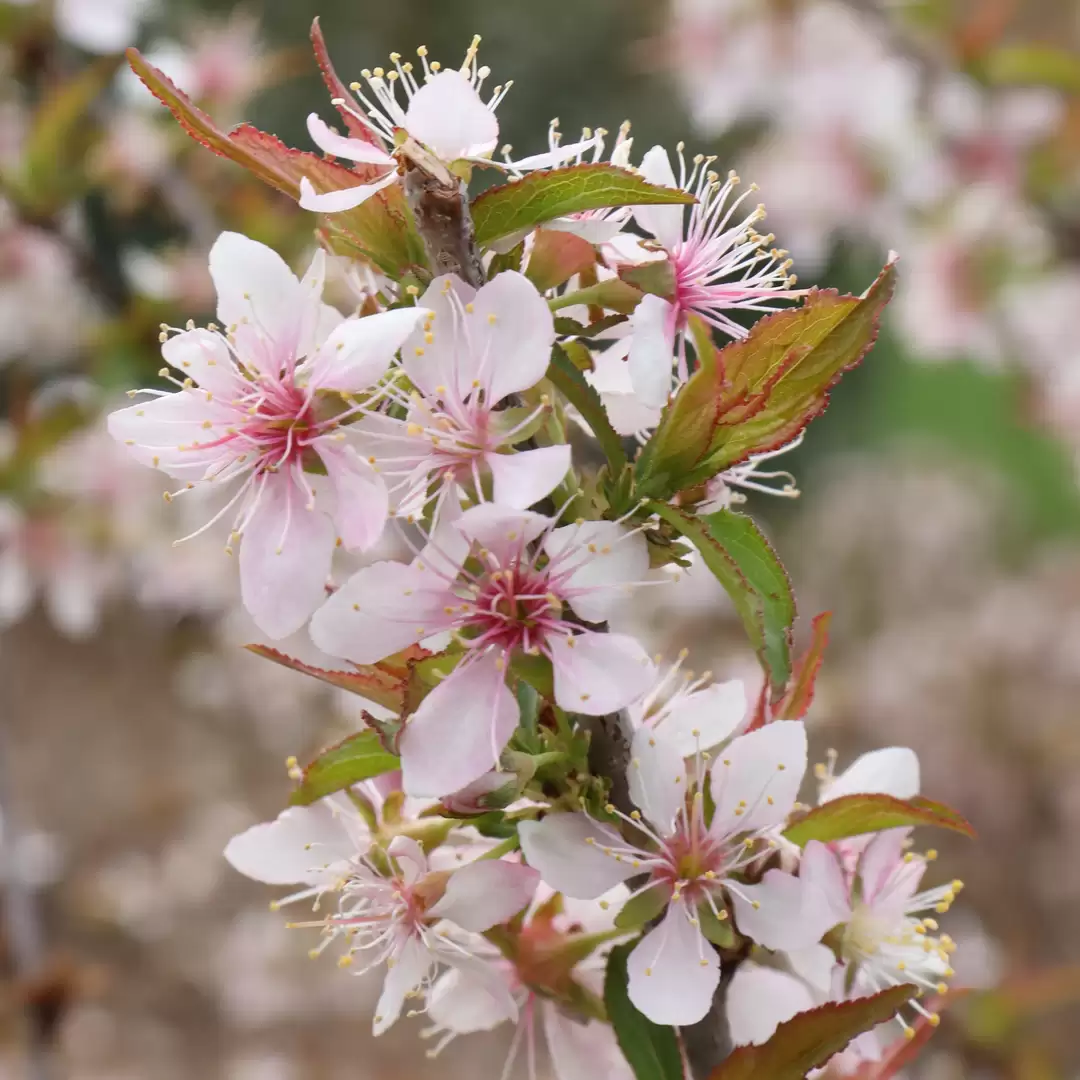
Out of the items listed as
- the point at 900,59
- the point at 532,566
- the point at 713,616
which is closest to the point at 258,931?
the point at 713,616

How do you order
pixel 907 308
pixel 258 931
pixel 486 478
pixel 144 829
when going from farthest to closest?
pixel 144 829, pixel 258 931, pixel 907 308, pixel 486 478

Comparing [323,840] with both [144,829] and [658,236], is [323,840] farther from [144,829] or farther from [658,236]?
[144,829]

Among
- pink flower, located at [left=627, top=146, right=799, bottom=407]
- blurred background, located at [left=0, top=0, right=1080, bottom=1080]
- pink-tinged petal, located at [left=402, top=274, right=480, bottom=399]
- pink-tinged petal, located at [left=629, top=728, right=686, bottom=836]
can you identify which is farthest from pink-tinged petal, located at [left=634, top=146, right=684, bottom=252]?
blurred background, located at [left=0, top=0, right=1080, bottom=1080]

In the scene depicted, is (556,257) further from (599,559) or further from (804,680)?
(804,680)

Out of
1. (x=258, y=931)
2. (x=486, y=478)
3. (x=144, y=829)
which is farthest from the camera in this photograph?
(x=144, y=829)

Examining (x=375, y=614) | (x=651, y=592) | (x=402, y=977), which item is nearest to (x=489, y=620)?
(x=375, y=614)

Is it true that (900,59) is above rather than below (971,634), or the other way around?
above

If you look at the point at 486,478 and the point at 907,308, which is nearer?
the point at 486,478
